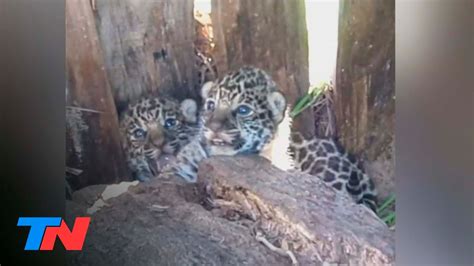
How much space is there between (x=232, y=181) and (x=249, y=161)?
0.09 metres

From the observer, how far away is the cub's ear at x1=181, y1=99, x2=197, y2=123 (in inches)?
72.7

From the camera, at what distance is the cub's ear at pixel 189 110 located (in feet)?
6.06

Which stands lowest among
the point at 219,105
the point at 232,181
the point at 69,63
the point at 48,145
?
the point at 232,181

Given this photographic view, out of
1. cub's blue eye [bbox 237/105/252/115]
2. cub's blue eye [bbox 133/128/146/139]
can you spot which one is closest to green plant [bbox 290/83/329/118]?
cub's blue eye [bbox 237/105/252/115]

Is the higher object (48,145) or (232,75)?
(232,75)

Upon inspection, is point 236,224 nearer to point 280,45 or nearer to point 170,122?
point 170,122

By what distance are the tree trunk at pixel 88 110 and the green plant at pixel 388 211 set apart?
84cm

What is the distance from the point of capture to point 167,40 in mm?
1841

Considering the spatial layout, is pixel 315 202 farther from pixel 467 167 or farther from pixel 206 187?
pixel 467 167

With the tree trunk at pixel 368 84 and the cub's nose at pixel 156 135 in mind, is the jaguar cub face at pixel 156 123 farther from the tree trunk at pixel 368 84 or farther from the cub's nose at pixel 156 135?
the tree trunk at pixel 368 84

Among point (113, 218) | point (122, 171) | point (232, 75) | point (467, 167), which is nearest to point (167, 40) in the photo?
point (232, 75)

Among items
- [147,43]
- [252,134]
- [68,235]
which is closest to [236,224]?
[252,134]

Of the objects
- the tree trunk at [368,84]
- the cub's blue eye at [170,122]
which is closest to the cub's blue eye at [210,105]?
the cub's blue eye at [170,122]

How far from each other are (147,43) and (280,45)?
1.44 ft
